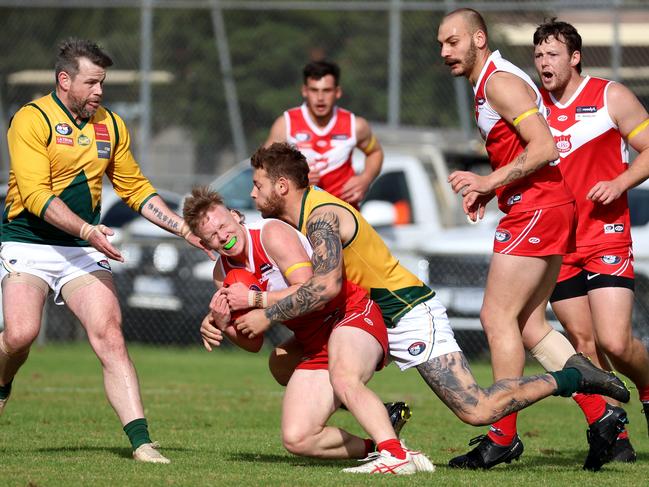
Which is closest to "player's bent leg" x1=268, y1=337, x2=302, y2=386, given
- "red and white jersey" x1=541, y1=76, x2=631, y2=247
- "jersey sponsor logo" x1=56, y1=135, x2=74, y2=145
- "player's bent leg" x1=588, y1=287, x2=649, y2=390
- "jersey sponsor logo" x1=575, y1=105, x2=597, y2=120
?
"jersey sponsor logo" x1=56, y1=135, x2=74, y2=145

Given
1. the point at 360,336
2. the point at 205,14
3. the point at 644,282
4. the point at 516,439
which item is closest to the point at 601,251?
the point at 516,439

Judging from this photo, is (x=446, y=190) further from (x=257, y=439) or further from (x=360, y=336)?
(x=360, y=336)

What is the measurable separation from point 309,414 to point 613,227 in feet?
7.98

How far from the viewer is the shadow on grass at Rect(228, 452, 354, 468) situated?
7711mm

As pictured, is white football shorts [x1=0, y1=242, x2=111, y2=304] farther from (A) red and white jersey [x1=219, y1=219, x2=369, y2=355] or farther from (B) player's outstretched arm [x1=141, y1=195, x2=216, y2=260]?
(A) red and white jersey [x1=219, y1=219, x2=369, y2=355]

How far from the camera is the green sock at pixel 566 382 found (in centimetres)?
720

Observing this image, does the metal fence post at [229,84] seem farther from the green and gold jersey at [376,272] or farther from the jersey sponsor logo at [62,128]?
the green and gold jersey at [376,272]

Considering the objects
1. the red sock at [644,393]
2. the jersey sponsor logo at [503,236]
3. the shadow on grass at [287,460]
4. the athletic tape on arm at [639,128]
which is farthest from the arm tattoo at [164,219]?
the red sock at [644,393]

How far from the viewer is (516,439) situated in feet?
25.3

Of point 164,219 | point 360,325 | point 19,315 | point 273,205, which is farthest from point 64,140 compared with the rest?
point 360,325

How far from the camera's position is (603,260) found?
26.9 ft

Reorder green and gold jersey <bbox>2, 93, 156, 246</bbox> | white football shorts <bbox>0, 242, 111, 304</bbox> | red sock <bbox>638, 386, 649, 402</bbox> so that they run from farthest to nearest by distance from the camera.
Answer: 1. red sock <bbox>638, 386, 649, 402</bbox>
2. white football shorts <bbox>0, 242, 111, 304</bbox>
3. green and gold jersey <bbox>2, 93, 156, 246</bbox>

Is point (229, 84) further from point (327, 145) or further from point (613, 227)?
point (613, 227)

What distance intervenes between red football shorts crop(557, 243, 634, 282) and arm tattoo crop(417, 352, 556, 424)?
1219 mm
